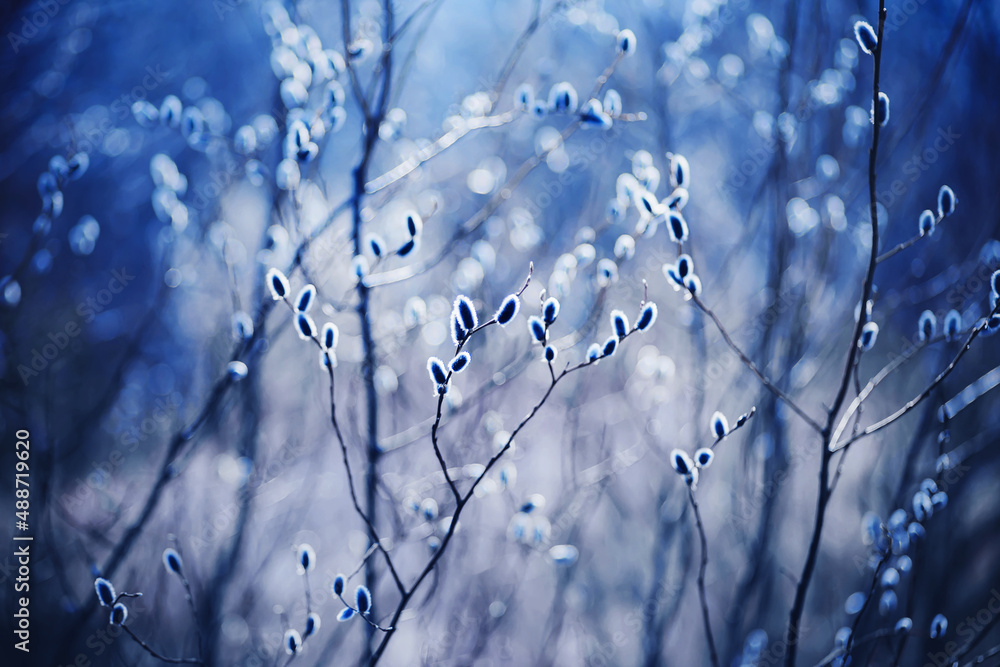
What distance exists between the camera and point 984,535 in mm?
2793

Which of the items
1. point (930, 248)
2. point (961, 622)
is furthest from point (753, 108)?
point (961, 622)

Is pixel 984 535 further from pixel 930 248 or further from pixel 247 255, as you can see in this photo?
pixel 247 255
